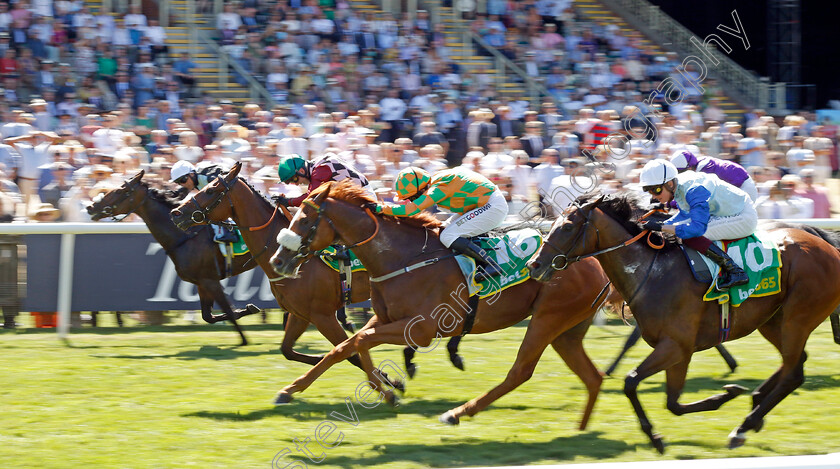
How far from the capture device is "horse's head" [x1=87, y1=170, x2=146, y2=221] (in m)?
8.97

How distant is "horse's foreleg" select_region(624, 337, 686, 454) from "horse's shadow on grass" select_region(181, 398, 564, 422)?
1.16m

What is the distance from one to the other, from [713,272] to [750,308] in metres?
0.38

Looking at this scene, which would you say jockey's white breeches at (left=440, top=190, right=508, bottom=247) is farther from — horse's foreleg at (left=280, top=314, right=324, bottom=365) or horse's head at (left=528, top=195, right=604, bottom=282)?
horse's foreleg at (left=280, top=314, right=324, bottom=365)

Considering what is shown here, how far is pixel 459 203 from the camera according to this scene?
6.34 metres

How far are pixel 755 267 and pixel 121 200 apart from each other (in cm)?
579

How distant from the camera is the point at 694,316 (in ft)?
18.1

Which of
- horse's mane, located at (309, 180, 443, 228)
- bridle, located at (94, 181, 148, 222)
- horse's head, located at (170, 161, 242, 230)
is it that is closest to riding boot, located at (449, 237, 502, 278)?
horse's mane, located at (309, 180, 443, 228)

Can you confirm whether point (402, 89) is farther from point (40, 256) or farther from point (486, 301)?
point (486, 301)

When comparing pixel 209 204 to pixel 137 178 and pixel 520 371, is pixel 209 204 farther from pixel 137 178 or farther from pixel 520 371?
pixel 520 371

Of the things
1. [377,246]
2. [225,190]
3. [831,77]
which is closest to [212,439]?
[377,246]

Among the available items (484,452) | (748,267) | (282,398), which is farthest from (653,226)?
(282,398)

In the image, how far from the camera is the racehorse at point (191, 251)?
8.73m

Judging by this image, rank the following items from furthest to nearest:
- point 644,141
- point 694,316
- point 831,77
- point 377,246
Result: point 831,77, point 644,141, point 377,246, point 694,316

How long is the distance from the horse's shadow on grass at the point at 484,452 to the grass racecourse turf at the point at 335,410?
11 millimetres
